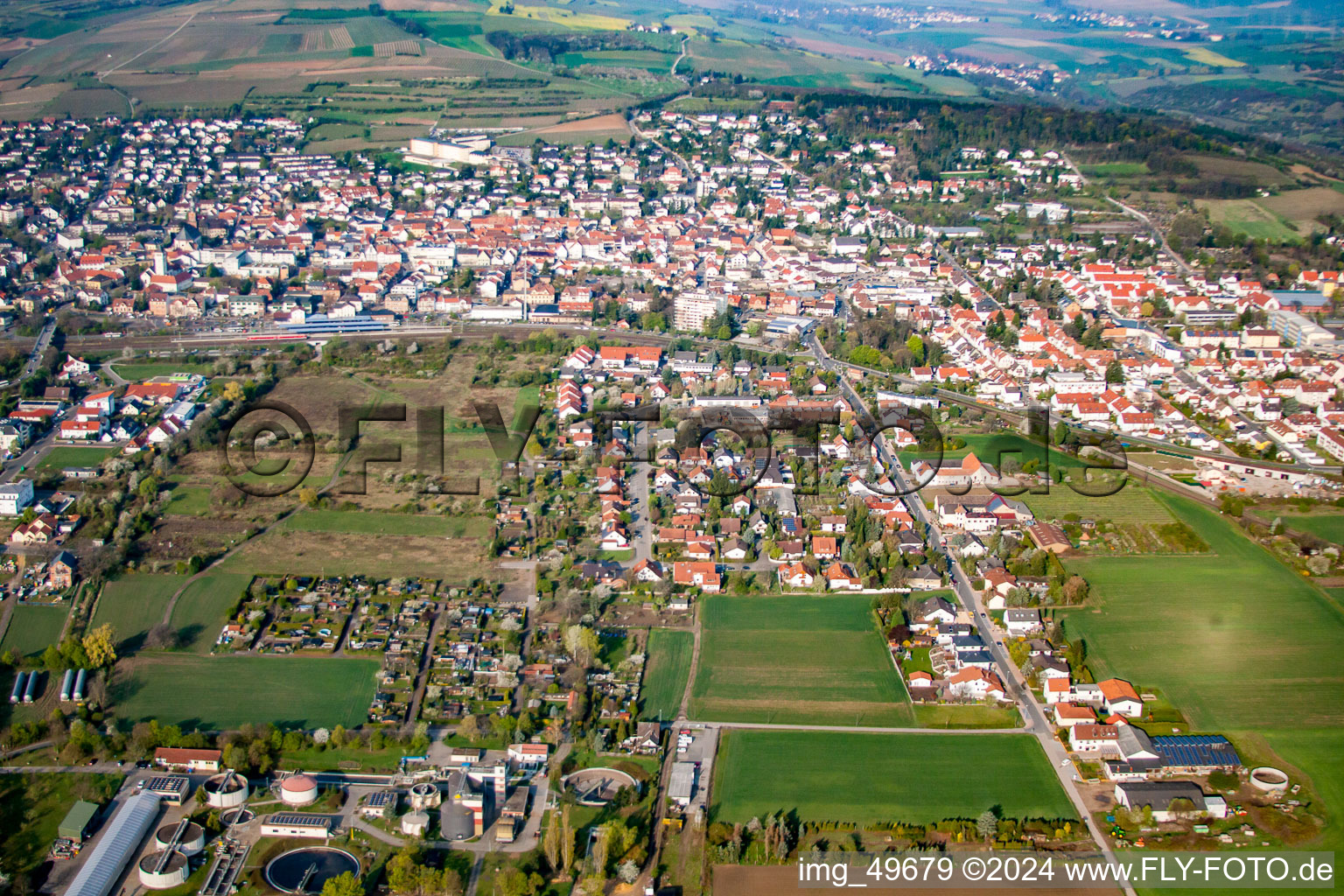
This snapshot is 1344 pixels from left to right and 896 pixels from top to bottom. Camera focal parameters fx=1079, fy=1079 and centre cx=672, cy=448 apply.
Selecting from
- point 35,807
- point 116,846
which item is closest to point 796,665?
point 116,846

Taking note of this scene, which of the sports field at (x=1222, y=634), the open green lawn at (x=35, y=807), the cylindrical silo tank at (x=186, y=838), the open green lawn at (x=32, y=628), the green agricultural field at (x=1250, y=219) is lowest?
the open green lawn at (x=32, y=628)

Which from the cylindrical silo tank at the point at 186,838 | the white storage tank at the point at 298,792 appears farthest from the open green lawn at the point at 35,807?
the white storage tank at the point at 298,792

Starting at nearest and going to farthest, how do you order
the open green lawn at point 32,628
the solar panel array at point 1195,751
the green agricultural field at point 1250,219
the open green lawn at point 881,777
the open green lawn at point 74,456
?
the open green lawn at point 881,777, the solar panel array at point 1195,751, the open green lawn at point 32,628, the open green lawn at point 74,456, the green agricultural field at point 1250,219

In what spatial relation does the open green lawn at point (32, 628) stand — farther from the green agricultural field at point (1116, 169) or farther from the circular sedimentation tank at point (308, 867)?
the green agricultural field at point (1116, 169)

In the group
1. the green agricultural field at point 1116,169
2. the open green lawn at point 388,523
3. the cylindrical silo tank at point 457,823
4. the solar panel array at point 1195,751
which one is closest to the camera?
the cylindrical silo tank at point 457,823

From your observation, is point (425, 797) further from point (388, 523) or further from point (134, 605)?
point (388, 523)

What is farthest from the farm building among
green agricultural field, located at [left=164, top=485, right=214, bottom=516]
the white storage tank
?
green agricultural field, located at [left=164, top=485, right=214, bottom=516]

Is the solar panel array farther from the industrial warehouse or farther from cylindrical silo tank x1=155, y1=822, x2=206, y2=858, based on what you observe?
cylindrical silo tank x1=155, y1=822, x2=206, y2=858
